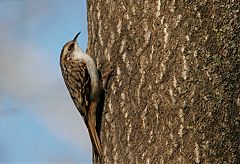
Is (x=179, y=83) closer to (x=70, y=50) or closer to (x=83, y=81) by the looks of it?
(x=83, y=81)

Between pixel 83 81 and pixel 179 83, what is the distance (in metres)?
1.24

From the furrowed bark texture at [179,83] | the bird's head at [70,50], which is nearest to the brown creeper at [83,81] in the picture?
the bird's head at [70,50]

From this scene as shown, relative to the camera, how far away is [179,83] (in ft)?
9.61

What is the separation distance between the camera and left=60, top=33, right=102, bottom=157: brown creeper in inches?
137

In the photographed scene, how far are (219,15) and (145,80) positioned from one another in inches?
20.6

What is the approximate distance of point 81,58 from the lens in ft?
12.9

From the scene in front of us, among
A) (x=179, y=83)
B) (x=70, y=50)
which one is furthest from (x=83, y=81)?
(x=179, y=83)

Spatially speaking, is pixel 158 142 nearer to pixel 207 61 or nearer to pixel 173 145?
pixel 173 145

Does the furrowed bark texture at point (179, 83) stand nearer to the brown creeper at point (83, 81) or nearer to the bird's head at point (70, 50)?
the brown creeper at point (83, 81)

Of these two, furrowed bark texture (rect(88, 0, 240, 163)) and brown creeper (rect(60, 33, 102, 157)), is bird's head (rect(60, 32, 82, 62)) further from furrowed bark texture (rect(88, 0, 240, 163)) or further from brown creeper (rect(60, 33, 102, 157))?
furrowed bark texture (rect(88, 0, 240, 163))

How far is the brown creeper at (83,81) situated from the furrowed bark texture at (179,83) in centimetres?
37

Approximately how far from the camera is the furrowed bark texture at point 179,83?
290cm

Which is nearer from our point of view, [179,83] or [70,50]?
[179,83]

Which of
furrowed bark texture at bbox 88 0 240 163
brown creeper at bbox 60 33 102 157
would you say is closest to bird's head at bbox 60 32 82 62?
brown creeper at bbox 60 33 102 157
